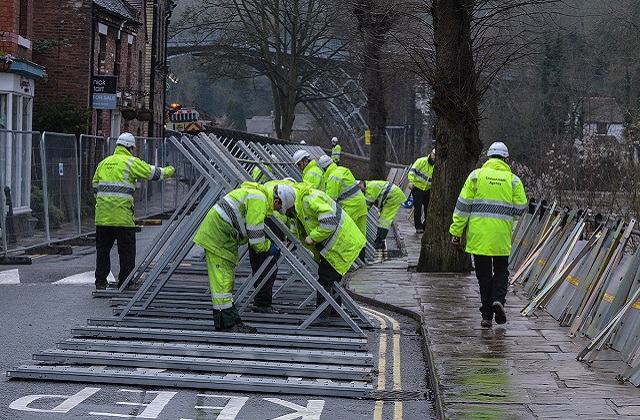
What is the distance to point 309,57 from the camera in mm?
52125

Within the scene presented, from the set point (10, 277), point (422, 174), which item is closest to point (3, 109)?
point (422, 174)

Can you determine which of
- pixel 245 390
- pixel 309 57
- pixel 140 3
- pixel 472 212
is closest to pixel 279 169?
pixel 472 212

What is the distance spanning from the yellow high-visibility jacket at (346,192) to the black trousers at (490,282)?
17.0 ft

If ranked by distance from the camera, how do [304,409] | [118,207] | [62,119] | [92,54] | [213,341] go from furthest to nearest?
[92,54] < [62,119] < [118,207] < [213,341] < [304,409]

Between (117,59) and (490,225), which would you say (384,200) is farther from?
(117,59)

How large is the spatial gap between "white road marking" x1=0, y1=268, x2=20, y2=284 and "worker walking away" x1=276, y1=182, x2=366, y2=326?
5416mm

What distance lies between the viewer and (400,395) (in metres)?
8.78

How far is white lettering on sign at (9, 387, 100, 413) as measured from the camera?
307 inches

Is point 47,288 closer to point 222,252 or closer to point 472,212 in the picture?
point 222,252

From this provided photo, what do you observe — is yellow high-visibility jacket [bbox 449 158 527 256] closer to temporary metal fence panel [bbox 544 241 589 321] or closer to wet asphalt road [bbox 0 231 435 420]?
temporary metal fence panel [bbox 544 241 589 321]

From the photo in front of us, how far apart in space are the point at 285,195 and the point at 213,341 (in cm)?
156

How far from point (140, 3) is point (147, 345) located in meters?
33.9

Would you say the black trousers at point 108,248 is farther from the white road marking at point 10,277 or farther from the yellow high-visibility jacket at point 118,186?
the white road marking at point 10,277

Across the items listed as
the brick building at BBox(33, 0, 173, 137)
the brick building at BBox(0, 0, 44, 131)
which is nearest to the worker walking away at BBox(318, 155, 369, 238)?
the brick building at BBox(0, 0, 44, 131)
